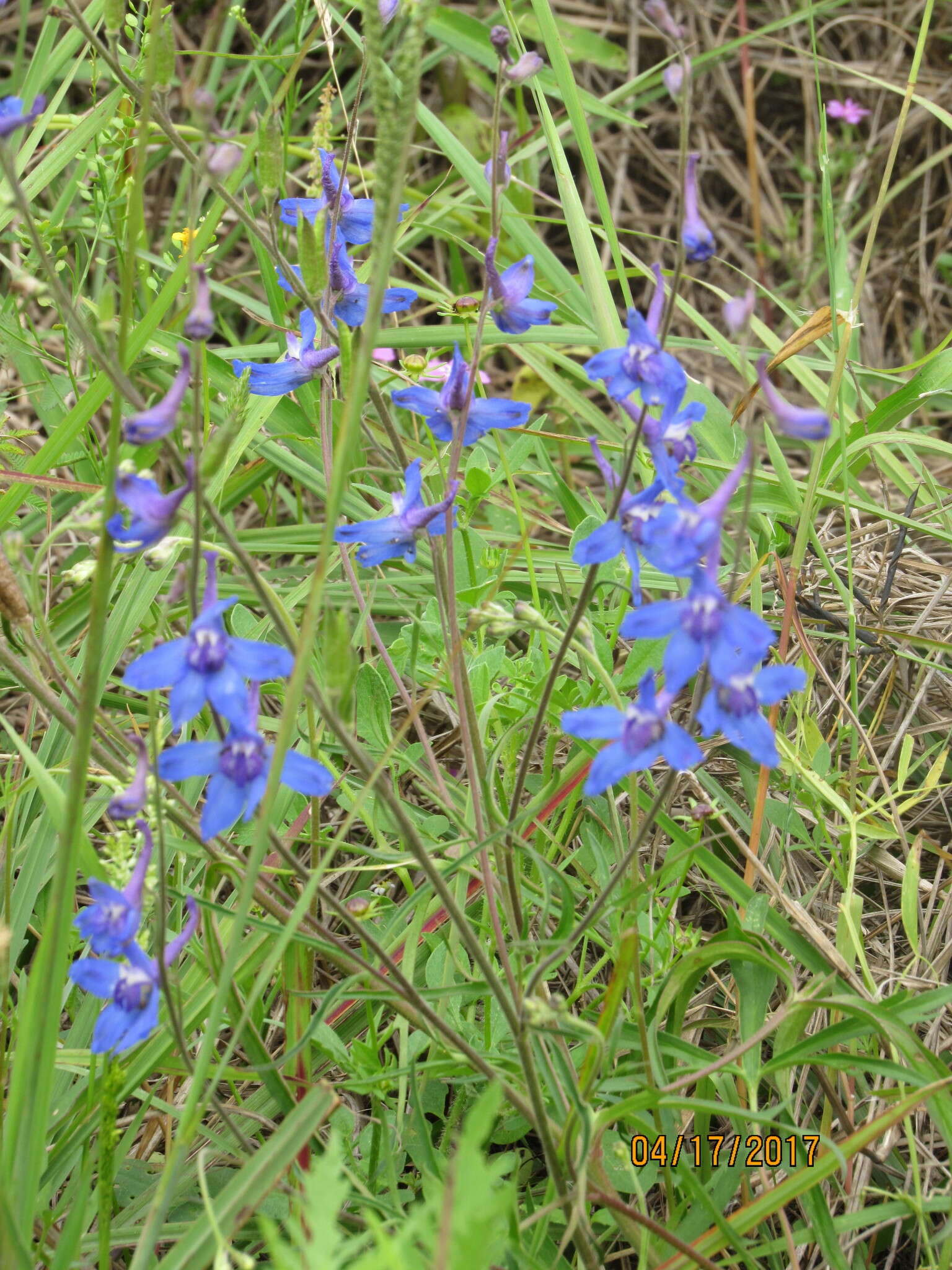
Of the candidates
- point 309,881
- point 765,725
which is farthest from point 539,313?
point 309,881

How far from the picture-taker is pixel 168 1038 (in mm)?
1461

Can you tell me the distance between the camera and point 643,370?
1197 mm

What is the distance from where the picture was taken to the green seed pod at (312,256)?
1316 millimetres

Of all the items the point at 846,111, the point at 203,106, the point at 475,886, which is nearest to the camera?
the point at 203,106

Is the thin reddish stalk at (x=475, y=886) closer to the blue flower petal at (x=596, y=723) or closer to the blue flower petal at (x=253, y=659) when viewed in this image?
the blue flower petal at (x=596, y=723)

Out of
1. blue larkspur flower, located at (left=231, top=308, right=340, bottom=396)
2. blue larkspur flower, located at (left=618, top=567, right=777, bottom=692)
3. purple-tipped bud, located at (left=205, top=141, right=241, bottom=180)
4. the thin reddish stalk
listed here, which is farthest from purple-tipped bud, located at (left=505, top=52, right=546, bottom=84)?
the thin reddish stalk

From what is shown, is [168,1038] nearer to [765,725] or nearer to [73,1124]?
[73,1124]

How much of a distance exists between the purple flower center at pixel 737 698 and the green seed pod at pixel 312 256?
0.70 meters

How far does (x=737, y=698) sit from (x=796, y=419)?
0.26m

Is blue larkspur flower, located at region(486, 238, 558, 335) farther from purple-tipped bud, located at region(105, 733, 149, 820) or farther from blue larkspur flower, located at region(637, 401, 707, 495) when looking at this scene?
purple-tipped bud, located at region(105, 733, 149, 820)

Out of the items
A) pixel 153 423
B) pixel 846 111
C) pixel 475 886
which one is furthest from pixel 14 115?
pixel 846 111

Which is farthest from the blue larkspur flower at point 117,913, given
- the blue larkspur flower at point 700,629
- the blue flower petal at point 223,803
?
the blue larkspur flower at point 700,629

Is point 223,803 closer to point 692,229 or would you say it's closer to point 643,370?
point 643,370

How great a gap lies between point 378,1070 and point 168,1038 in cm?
27
